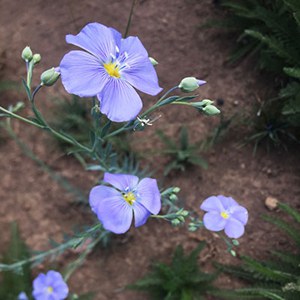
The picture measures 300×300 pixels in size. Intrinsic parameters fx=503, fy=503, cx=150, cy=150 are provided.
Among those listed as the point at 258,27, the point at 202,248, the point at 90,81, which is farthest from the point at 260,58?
the point at 90,81

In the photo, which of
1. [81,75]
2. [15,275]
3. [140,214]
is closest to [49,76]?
[81,75]

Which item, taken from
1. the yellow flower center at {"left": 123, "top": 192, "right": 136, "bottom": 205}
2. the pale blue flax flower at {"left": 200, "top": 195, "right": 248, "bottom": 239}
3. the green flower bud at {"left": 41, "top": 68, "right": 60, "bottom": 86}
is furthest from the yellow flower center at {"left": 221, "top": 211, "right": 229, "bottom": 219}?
the green flower bud at {"left": 41, "top": 68, "right": 60, "bottom": 86}

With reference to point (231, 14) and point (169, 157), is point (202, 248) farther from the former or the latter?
point (231, 14)

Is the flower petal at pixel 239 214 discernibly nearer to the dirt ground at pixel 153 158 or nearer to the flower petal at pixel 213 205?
the flower petal at pixel 213 205

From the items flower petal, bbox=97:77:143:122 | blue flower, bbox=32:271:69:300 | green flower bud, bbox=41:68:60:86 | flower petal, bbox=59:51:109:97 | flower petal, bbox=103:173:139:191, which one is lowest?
blue flower, bbox=32:271:69:300

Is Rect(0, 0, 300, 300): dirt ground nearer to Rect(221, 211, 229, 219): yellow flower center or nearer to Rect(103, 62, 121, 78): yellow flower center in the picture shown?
Rect(221, 211, 229, 219): yellow flower center
